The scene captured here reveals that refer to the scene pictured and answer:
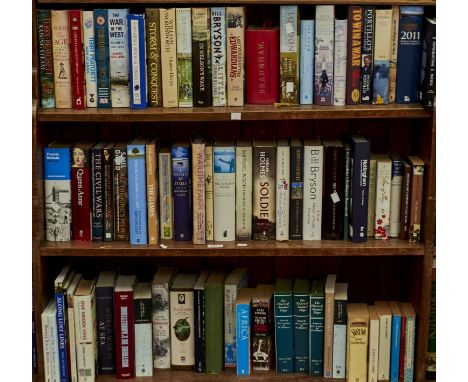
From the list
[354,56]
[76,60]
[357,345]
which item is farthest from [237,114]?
[357,345]

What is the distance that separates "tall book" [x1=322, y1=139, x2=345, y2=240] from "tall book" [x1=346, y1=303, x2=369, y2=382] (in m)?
0.27

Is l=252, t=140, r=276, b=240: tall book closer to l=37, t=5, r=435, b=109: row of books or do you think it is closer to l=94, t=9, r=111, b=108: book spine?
l=37, t=5, r=435, b=109: row of books

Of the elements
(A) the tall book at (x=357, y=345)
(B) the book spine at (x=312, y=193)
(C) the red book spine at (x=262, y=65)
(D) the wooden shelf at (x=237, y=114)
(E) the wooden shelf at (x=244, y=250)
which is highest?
(C) the red book spine at (x=262, y=65)

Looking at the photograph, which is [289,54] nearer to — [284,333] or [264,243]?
[264,243]

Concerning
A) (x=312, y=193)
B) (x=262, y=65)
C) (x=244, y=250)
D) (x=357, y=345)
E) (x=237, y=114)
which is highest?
(x=262, y=65)

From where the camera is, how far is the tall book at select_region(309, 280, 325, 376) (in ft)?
10.6

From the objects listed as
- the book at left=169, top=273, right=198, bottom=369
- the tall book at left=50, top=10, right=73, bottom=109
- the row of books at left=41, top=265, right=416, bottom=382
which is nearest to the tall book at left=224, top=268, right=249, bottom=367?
the row of books at left=41, top=265, right=416, bottom=382

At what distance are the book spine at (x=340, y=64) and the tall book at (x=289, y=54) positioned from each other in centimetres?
12

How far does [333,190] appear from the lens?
316cm

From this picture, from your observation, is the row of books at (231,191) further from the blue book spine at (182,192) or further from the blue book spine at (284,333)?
the blue book spine at (284,333)

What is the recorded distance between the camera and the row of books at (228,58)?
3.02m

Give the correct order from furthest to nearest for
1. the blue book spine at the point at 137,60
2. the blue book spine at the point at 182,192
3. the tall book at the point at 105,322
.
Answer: the tall book at the point at 105,322, the blue book spine at the point at 182,192, the blue book spine at the point at 137,60

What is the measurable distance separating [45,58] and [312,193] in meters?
0.94

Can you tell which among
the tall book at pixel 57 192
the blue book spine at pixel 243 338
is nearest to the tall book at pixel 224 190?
the blue book spine at pixel 243 338
